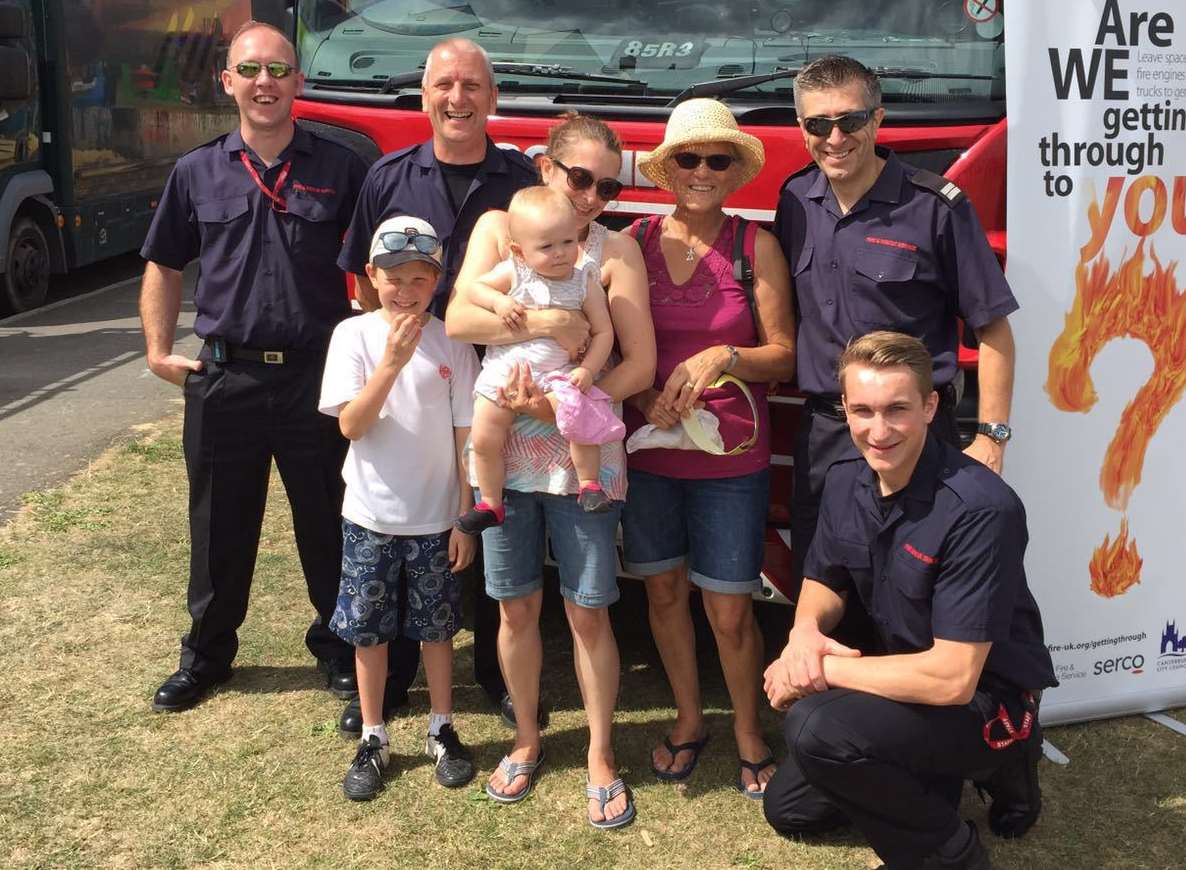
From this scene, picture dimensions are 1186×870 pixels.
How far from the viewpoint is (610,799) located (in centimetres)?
331

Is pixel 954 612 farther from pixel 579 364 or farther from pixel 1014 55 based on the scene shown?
pixel 1014 55

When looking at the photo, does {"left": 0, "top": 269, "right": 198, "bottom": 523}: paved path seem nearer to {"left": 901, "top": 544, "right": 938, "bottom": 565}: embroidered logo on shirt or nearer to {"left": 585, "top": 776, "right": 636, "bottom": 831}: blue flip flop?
{"left": 585, "top": 776, "right": 636, "bottom": 831}: blue flip flop

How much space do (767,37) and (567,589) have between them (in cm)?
174

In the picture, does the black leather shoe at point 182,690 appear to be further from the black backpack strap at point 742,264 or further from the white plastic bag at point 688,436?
the black backpack strap at point 742,264

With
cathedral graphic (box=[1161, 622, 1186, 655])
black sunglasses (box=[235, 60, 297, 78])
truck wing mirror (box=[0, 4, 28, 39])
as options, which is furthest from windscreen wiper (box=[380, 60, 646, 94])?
truck wing mirror (box=[0, 4, 28, 39])

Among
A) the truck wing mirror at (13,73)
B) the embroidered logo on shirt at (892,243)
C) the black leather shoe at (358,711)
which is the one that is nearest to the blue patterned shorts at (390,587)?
the black leather shoe at (358,711)

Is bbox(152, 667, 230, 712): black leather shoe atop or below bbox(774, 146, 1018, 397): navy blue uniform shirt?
below

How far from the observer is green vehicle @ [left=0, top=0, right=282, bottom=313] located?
9750 millimetres

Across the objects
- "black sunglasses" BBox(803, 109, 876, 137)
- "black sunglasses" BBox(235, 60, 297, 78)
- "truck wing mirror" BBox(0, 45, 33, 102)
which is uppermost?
"truck wing mirror" BBox(0, 45, 33, 102)

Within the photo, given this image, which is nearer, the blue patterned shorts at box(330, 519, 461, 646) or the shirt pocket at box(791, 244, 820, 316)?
the shirt pocket at box(791, 244, 820, 316)

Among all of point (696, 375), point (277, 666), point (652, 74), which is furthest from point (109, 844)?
point (652, 74)

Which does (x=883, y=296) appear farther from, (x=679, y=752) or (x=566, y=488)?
(x=679, y=752)

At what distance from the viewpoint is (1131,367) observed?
362 cm

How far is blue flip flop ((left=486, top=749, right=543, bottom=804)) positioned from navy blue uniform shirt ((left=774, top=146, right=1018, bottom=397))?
4.16 ft
